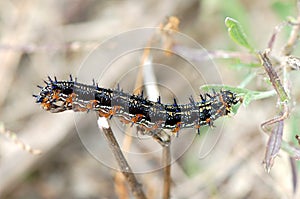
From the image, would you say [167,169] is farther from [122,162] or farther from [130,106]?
[130,106]

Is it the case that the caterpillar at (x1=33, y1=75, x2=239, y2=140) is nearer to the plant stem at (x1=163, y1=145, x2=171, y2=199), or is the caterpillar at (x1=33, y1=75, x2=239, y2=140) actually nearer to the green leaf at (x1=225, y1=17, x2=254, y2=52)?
the plant stem at (x1=163, y1=145, x2=171, y2=199)

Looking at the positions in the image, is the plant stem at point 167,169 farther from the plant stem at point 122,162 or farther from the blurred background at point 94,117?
the blurred background at point 94,117

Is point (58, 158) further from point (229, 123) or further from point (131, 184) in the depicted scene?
point (131, 184)

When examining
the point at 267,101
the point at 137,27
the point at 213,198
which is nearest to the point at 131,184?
the point at 213,198

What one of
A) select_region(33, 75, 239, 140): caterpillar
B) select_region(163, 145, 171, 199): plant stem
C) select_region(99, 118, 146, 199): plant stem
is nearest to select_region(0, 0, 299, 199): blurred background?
select_region(163, 145, 171, 199): plant stem

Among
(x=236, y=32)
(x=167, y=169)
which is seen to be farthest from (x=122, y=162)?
(x=236, y=32)
